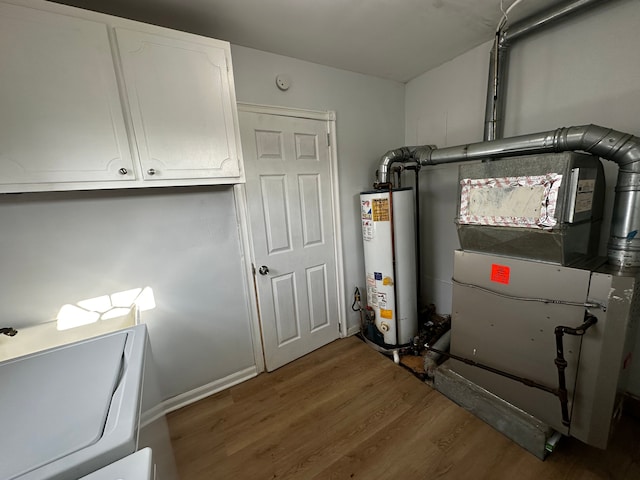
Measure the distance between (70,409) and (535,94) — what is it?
2.77m

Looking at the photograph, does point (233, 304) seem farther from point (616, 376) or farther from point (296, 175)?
point (616, 376)

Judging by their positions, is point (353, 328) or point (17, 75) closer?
point (17, 75)

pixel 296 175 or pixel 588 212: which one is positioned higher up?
pixel 296 175

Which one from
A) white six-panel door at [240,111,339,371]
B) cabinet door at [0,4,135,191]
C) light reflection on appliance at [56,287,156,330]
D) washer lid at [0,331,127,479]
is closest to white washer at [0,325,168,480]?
washer lid at [0,331,127,479]

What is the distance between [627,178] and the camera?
118 cm

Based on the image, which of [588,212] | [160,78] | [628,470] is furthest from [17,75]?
[628,470]

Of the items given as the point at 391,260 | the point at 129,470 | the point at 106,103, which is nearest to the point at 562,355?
the point at 391,260

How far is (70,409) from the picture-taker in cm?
64

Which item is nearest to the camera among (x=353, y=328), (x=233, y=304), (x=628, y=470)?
(x=628, y=470)

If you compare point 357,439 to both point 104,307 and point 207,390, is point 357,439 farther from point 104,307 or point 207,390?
point 104,307

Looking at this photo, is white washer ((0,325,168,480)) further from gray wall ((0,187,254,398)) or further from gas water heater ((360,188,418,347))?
gas water heater ((360,188,418,347))

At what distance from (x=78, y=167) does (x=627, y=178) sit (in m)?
2.47

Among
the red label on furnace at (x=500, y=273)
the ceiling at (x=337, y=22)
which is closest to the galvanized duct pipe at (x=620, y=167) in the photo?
the red label on furnace at (x=500, y=273)

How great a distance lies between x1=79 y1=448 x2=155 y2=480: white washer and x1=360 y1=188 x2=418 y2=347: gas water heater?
6.08ft
